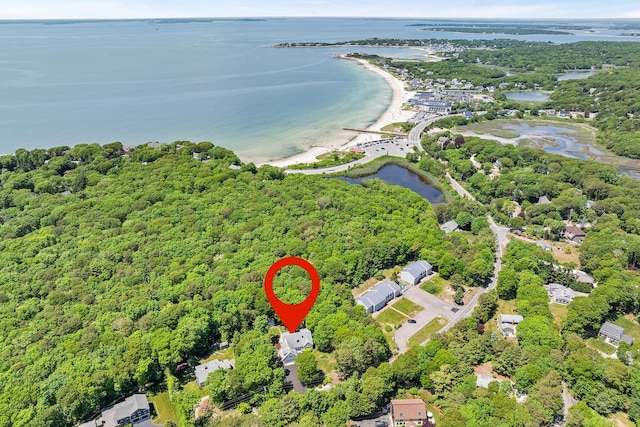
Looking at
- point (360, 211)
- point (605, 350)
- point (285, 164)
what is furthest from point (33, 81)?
point (605, 350)

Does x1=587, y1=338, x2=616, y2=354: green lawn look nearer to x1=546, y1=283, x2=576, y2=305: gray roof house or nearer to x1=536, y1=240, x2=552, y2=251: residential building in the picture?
x1=546, y1=283, x2=576, y2=305: gray roof house

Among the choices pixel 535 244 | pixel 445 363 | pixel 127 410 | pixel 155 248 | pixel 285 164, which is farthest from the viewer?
pixel 285 164

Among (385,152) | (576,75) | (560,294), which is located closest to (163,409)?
(560,294)

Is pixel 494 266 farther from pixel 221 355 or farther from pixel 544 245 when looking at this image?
Result: pixel 221 355

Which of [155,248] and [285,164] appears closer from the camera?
[155,248]

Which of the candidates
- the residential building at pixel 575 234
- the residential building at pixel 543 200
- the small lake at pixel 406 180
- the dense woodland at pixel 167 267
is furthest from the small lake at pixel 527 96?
the dense woodland at pixel 167 267

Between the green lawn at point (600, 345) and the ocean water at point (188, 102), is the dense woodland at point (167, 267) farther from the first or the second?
the ocean water at point (188, 102)

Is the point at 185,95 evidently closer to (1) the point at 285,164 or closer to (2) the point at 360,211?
(1) the point at 285,164
